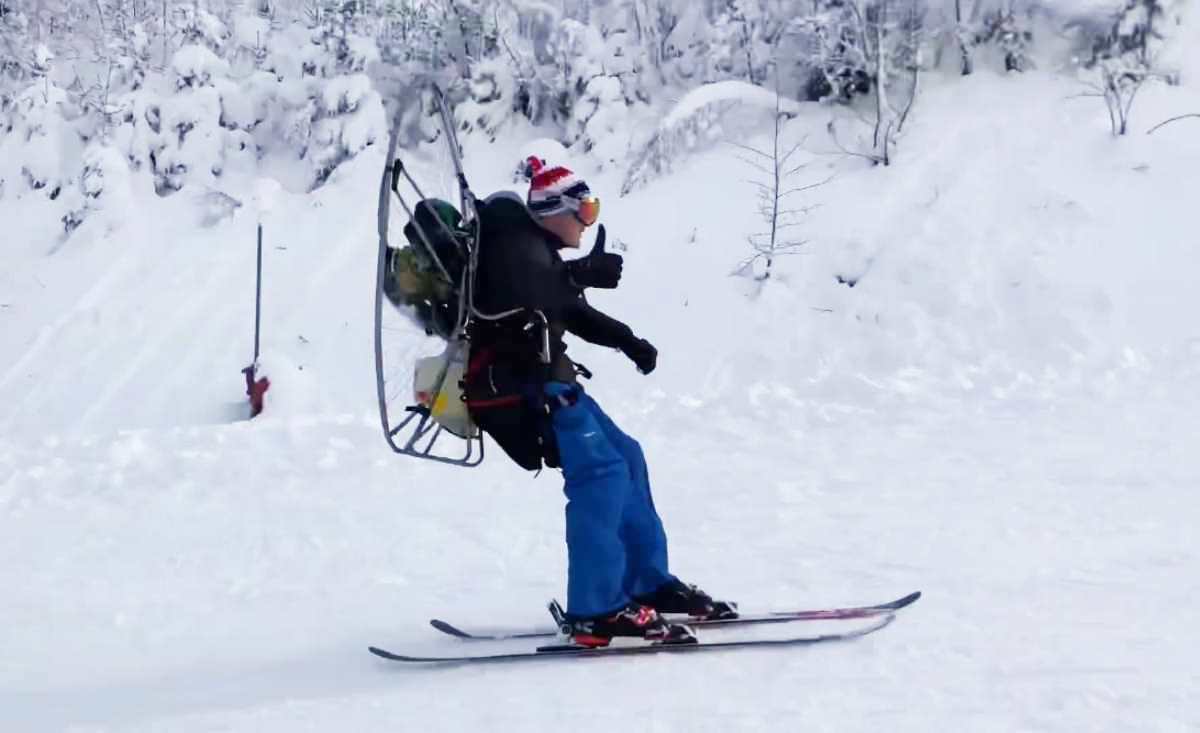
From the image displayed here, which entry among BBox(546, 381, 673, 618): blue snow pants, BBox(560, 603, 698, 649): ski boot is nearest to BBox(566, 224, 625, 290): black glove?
BBox(546, 381, 673, 618): blue snow pants

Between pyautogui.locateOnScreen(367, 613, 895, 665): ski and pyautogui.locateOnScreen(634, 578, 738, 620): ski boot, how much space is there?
10.1 inches

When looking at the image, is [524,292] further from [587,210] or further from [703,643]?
[703,643]

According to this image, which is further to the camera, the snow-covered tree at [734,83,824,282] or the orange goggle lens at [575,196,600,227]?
the snow-covered tree at [734,83,824,282]

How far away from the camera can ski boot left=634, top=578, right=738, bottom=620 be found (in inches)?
177

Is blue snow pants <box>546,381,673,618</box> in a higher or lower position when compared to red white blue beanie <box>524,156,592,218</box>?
lower

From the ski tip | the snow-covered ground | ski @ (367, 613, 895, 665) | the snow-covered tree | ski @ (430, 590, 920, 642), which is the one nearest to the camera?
the snow-covered ground

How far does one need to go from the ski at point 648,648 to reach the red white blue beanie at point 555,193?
1.51 m

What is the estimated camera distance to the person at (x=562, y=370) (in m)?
4.12

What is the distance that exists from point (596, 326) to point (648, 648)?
3.65ft

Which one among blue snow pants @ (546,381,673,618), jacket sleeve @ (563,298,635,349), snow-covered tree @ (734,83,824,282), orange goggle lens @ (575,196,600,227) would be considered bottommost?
blue snow pants @ (546,381,673,618)

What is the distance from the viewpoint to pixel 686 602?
14.8ft

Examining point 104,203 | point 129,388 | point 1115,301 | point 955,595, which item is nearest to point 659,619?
point 955,595

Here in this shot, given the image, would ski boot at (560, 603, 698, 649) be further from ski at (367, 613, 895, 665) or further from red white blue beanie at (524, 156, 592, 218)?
red white blue beanie at (524, 156, 592, 218)

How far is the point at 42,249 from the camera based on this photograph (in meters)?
13.9
